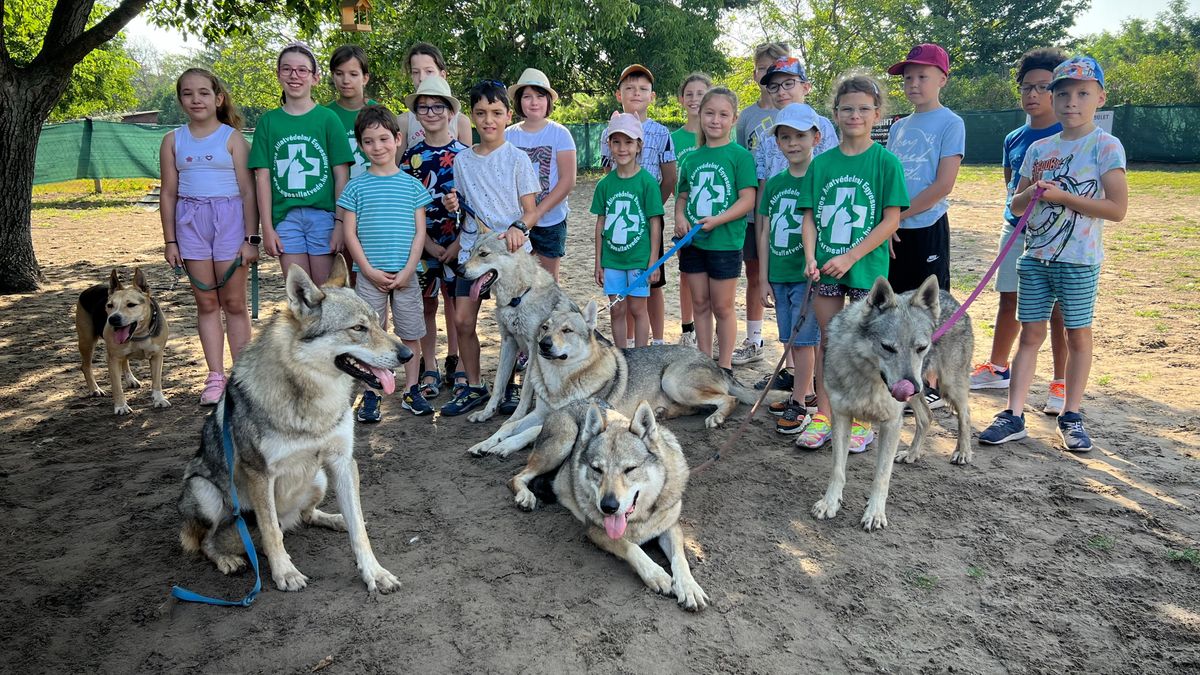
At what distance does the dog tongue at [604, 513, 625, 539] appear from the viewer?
11.7ft

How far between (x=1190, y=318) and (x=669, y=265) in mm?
6671

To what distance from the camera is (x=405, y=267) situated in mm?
5512

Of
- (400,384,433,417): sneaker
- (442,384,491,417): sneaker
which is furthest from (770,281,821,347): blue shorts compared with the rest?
(400,384,433,417): sneaker

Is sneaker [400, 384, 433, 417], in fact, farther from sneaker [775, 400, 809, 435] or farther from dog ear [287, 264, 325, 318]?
sneaker [775, 400, 809, 435]

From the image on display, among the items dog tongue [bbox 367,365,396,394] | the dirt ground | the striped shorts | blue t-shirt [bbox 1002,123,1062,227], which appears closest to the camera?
the dirt ground

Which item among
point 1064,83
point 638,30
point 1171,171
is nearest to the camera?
point 1064,83

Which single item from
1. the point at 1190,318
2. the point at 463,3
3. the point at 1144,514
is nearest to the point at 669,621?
the point at 1144,514

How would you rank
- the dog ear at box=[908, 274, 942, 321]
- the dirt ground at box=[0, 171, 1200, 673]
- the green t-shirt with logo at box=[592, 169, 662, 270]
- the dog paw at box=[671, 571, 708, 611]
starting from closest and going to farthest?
the dirt ground at box=[0, 171, 1200, 673], the dog paw at box=[671, 571, 708, 611], the dog ear at box=[908, 274, 942, 321], the green t-shirt with logo at box=[592, 169, 662, 270]

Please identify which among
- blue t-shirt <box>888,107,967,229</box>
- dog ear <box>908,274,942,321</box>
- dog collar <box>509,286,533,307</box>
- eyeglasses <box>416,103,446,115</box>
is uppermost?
eyeglasses <box>416,103,446,115</box>

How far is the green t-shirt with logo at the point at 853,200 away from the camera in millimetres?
4617

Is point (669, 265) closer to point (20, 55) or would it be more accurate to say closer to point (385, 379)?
point (385, 379)

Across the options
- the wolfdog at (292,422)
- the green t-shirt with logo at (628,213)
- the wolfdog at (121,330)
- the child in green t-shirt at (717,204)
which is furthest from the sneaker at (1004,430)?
the wolfdog at (121,330)

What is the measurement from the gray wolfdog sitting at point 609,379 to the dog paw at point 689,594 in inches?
75.9

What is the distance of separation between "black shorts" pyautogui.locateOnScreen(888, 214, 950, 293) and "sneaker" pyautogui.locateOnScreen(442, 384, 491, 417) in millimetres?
3400
